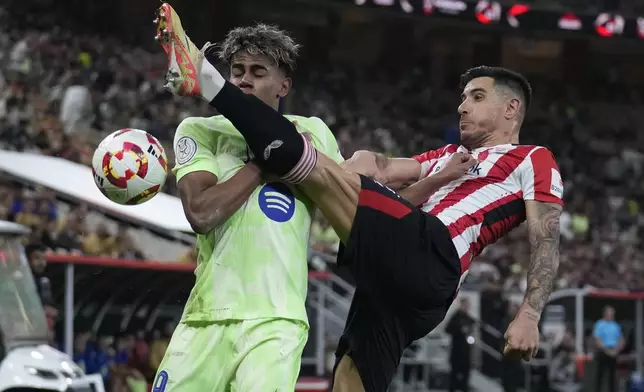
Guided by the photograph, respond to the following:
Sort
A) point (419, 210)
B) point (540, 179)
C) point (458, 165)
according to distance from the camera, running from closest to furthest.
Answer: point (419, 210)
point (540, 179)
point (458, 165)

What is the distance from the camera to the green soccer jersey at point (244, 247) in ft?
14.9

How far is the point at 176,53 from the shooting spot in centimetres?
443

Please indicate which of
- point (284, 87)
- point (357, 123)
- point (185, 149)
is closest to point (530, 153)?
point (284, 87)

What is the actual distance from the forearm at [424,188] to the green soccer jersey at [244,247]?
84 centimetres

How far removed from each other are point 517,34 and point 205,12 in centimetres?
784

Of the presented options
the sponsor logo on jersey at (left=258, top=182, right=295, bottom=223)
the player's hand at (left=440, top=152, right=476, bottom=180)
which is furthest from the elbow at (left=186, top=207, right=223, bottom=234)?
the player's hand at (left=440, top=152, right=476, bottom=180)

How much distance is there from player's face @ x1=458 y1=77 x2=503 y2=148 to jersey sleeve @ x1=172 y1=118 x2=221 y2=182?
4.65ft

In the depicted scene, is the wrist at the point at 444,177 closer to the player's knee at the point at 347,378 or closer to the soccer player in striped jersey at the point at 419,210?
the soccer player in striped jersey at the point at 419,210

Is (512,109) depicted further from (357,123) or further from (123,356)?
(357,123)

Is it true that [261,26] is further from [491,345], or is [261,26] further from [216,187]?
[491,345]

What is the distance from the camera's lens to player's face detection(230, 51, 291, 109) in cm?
475

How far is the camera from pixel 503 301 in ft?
55.6

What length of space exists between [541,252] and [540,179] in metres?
0.37

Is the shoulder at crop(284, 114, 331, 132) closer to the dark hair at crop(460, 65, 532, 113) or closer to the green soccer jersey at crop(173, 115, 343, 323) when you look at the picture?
the green soccer jersey at crop(173, 115, 343, 323)
